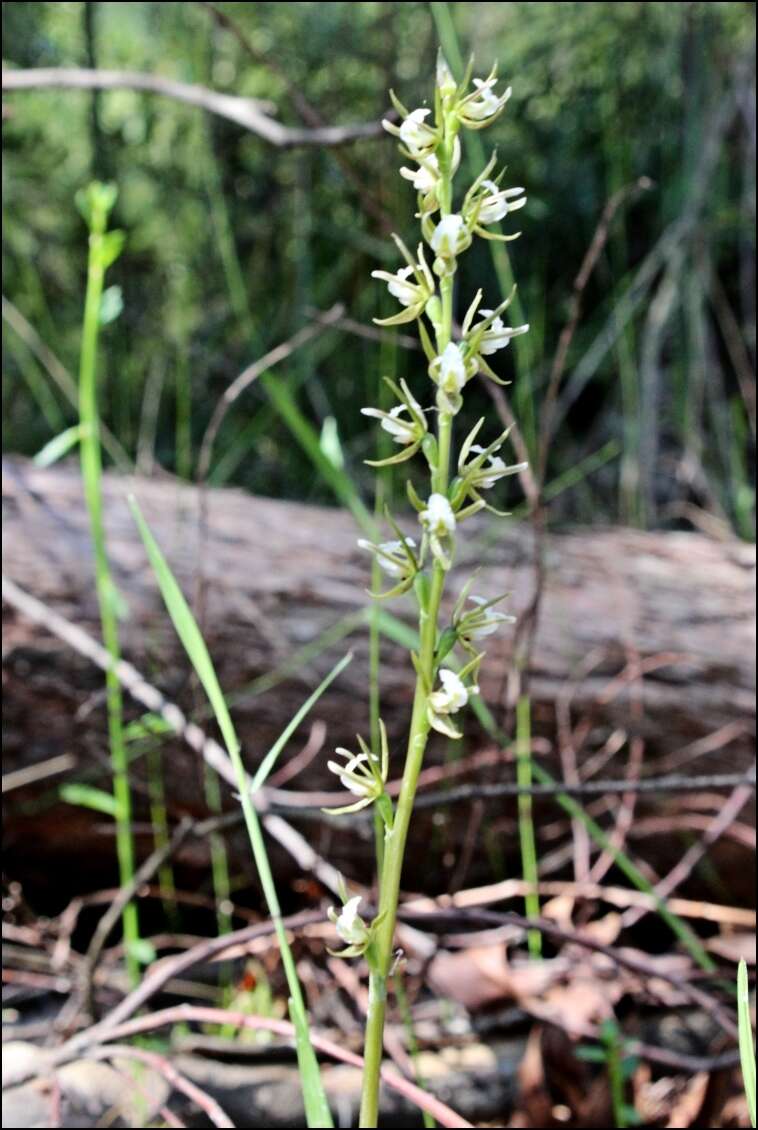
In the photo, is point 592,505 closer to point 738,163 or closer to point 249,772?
point 738,163

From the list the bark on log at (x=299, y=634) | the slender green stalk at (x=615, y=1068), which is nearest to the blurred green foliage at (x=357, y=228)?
the bark on log at (x=299, y=634)

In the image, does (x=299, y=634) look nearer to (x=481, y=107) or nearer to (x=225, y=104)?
(x=225, y=104)

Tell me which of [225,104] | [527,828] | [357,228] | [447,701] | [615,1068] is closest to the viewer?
[447,701]

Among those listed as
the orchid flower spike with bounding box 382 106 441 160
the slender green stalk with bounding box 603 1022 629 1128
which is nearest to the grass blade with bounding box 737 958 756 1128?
the orchid flower spike with bounding box 382 106 441 160

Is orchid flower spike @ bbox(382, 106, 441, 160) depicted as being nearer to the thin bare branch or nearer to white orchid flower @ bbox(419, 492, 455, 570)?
white orchid flower @ bbox(419, 492, 455, 570)

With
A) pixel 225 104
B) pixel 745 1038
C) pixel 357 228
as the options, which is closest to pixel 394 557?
pixel 745 1038

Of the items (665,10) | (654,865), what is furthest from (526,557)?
(665,10)
